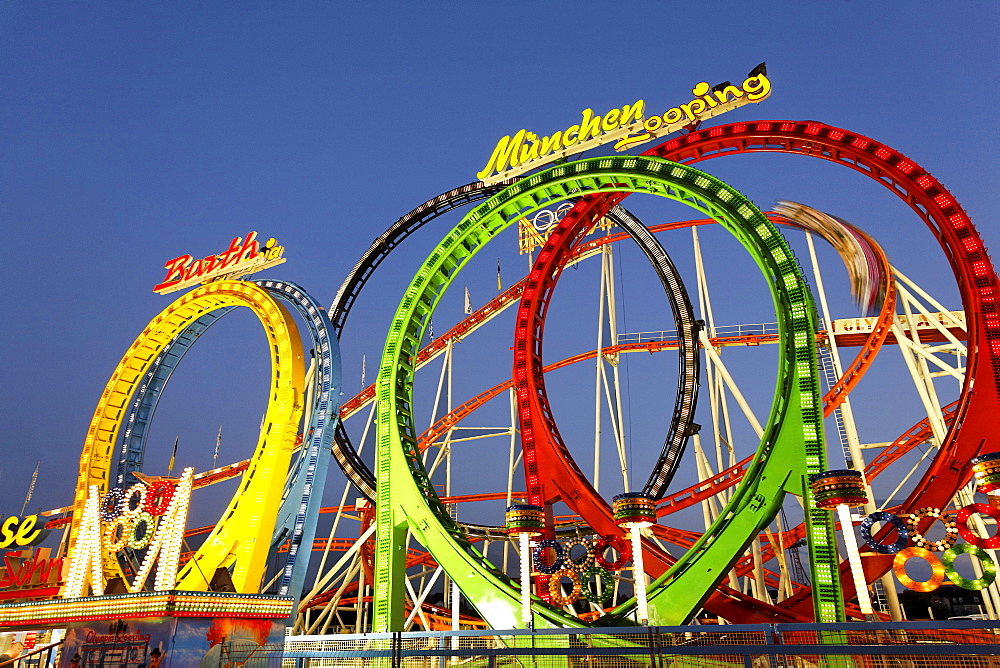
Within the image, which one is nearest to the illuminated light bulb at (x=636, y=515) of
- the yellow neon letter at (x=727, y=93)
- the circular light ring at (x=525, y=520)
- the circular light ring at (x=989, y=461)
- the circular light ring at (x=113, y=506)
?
the circular light ring at (x=525, y=520)

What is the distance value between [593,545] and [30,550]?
12.5 m

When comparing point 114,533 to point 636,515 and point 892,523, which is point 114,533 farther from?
point 892,523

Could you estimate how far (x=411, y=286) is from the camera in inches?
452

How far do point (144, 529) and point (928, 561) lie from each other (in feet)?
35.9

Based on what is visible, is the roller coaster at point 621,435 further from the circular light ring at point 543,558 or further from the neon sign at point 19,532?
the neon sign at point 19,532

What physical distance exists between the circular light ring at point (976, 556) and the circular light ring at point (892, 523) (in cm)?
36

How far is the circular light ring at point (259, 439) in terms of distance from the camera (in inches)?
425

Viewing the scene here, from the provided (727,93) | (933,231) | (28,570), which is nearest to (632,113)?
(727,93)

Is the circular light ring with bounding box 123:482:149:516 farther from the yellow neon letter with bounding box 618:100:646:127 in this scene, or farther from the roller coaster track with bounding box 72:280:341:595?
the yellow neon letter with bounding box 618:100:646:127

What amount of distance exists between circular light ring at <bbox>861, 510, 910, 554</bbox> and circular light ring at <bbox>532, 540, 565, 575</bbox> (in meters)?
3.59

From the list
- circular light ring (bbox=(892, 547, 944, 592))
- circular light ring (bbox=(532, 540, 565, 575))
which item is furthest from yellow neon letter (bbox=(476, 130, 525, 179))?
circular light ring (bbox=(892, 547, 944, 592))

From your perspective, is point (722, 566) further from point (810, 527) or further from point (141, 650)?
point (141, 650)

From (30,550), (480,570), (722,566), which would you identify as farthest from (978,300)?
(30,550)

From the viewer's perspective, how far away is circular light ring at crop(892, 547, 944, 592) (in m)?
6.37
